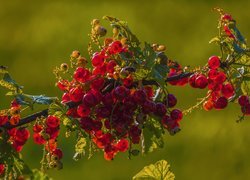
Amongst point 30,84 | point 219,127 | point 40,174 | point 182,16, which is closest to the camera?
point 40,174

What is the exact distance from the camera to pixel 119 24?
254cm

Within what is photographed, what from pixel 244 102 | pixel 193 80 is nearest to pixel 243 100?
pixel 244 102

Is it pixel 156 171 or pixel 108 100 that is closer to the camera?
pixel 108 100

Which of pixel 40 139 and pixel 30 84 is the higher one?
pixel 30 84

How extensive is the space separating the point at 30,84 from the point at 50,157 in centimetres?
575

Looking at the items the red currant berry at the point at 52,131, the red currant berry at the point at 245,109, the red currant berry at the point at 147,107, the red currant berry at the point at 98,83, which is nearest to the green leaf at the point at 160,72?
the red currant berry at the point at 147,107

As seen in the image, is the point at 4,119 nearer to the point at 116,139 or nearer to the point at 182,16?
the point at 116,139

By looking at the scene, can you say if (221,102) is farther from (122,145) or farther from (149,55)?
(149,55)

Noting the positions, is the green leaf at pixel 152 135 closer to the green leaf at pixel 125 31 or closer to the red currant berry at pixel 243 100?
the green leaf at pixel 125 31

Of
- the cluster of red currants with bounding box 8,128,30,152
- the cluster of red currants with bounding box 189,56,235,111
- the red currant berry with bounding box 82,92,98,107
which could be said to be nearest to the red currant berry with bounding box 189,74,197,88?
the cluster of red currants with bounding box 189,56,235,111

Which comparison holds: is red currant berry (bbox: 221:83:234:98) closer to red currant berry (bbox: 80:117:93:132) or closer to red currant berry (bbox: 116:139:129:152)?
red currant berry (bbox: 116:139:129:152)

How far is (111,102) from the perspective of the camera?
7.83 feet

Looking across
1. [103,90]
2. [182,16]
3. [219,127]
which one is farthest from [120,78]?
[182,16]

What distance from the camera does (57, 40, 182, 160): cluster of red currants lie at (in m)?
2.39
